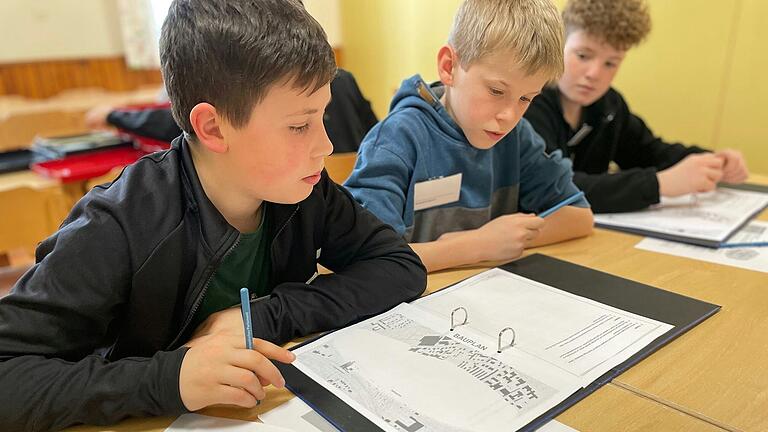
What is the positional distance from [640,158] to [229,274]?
60.8 inches

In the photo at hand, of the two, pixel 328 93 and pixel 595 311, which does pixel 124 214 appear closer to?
pixel 328 93

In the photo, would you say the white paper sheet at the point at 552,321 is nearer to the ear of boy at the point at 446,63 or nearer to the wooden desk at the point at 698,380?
the wooden desk at the point at 698,380

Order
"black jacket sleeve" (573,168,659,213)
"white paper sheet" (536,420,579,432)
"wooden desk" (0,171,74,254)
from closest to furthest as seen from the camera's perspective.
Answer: "white paper sheet" (536,420,579,432)
"black jacket sleeve" (573,168,659,213)
"wooden desk" (0,171,74,254)

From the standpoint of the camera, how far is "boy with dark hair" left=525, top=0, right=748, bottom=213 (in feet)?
4.92

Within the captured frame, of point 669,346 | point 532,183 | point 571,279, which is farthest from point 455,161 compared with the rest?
point 669,346

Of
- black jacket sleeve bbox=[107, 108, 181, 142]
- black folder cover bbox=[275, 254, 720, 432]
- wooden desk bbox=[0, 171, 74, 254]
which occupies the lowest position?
wooden desk bbox=[0, 171, 74, 254]

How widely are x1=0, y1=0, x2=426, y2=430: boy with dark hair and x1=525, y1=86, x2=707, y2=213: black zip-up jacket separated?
779mm

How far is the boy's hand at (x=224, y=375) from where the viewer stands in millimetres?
632

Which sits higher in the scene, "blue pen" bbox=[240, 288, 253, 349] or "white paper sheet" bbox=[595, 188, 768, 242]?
"blue pen" bbox=[240, 288, 253, 349]

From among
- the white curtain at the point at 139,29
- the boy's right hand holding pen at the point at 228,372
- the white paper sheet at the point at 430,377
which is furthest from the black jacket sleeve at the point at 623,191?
the white curtain at the point at 139,29

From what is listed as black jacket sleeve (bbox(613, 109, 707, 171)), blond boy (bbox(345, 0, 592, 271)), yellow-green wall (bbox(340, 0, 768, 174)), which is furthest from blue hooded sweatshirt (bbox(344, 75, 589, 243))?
yellow-green wall (bbox(340, 0, 768, 174))

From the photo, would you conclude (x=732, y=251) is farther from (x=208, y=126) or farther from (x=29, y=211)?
(x=29, y=211)

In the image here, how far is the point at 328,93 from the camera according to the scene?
83cm

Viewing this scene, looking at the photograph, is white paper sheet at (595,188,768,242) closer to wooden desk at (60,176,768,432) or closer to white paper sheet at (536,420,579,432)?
wooden desk at (60,176,768,432)
